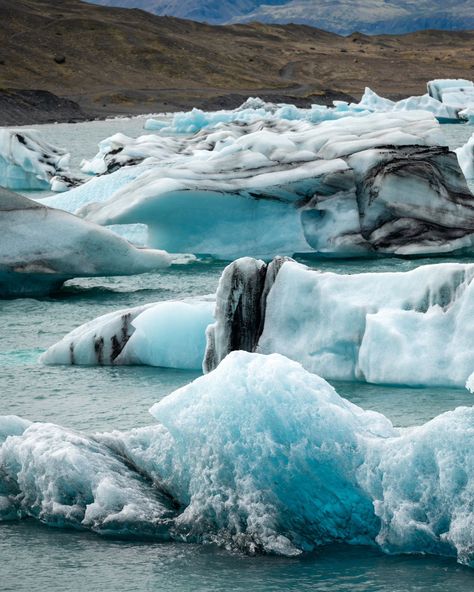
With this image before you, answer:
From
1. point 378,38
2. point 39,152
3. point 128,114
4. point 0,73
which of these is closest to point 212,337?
point 39,152

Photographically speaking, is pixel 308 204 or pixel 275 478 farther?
pixel 308 204

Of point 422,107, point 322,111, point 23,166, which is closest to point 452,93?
point 422,107

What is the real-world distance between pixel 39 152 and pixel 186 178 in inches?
445

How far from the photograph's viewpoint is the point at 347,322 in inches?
364

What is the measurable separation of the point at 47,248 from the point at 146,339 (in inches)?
126

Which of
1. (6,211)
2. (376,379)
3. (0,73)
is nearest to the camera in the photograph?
(376,379)

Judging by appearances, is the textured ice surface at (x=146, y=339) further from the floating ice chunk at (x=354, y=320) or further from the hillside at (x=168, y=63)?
the hillside at (x=168, y=63)

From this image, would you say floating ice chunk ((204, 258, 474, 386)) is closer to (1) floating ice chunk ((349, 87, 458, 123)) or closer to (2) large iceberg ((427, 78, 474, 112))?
(1) floating ice chunk ((349, 87, 458, 123))

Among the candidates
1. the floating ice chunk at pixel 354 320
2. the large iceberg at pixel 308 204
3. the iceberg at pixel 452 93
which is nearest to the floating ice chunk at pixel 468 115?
the iceberg at pixel 452 93

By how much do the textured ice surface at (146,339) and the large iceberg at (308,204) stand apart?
5.05 metres

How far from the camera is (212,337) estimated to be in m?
9.25

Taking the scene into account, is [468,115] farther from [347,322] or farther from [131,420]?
[131,420]

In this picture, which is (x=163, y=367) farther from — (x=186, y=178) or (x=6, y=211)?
(x=186, y=178)

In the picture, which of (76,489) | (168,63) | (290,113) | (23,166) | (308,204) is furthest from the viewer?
(168,63)
